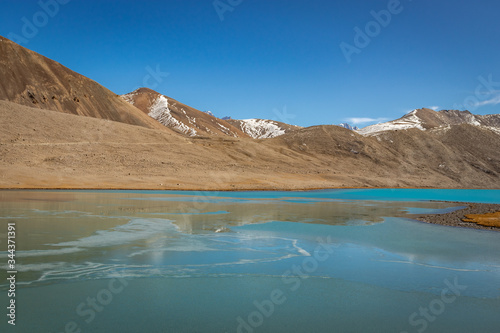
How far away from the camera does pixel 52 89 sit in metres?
105

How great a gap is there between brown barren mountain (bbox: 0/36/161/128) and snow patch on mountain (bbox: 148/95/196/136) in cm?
3764

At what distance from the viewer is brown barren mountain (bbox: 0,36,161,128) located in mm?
97312

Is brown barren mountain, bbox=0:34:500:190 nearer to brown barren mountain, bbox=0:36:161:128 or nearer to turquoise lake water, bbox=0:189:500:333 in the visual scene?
brown barren mountain, bbox=0:36:161:128

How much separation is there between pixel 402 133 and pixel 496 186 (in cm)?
2864

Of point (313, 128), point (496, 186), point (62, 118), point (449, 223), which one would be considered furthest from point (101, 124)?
point (496, 186)

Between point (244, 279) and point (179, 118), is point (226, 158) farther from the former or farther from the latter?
point (179, 118)

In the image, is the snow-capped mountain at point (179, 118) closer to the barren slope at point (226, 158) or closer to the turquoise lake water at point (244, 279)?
the barren slope at point (226, 158)

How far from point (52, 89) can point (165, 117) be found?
239ft

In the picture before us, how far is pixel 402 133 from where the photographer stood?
117 meters

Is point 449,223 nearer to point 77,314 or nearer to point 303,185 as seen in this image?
point 77,314

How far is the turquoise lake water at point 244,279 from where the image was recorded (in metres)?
7.72

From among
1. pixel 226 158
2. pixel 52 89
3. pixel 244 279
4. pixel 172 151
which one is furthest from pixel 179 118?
pixel 244 279

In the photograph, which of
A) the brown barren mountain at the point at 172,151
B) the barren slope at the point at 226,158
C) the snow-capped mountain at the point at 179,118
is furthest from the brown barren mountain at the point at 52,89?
the snow-capped mountain at the point at 179,118

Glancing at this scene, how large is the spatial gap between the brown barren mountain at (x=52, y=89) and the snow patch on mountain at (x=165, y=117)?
123 ft
